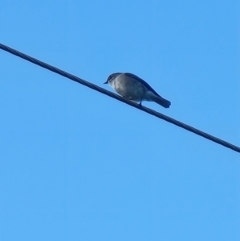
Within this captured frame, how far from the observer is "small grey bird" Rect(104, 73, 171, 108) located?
14.0m

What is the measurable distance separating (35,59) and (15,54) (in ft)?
0.67

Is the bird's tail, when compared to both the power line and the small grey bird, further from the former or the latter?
the power line

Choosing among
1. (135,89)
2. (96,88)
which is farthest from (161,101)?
(96,88)

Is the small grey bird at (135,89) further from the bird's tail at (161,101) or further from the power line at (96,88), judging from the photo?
the power line at (96,88)

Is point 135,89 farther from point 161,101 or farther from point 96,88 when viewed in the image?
point 96,88

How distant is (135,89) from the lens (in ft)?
46.7

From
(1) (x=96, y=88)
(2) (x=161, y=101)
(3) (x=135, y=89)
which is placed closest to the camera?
(1) (x=96, y=88)

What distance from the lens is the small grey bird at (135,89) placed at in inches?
551

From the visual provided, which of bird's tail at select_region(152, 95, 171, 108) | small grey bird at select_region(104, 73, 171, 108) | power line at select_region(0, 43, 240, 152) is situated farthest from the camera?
small grey bird at select_region(104, 73, 171, 108)

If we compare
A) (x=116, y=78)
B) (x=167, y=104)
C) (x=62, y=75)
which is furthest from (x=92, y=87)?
(x=116, y=78)

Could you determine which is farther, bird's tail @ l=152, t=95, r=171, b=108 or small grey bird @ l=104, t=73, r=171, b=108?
small grey bird @ l=104, t=73, r=171, b=108

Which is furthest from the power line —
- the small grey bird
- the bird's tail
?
the small grey bird

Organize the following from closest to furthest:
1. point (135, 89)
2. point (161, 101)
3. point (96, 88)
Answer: point (96, 88) < point (161, 101) < point (135, 89)

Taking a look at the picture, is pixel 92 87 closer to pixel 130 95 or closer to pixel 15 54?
pixel 15 54
